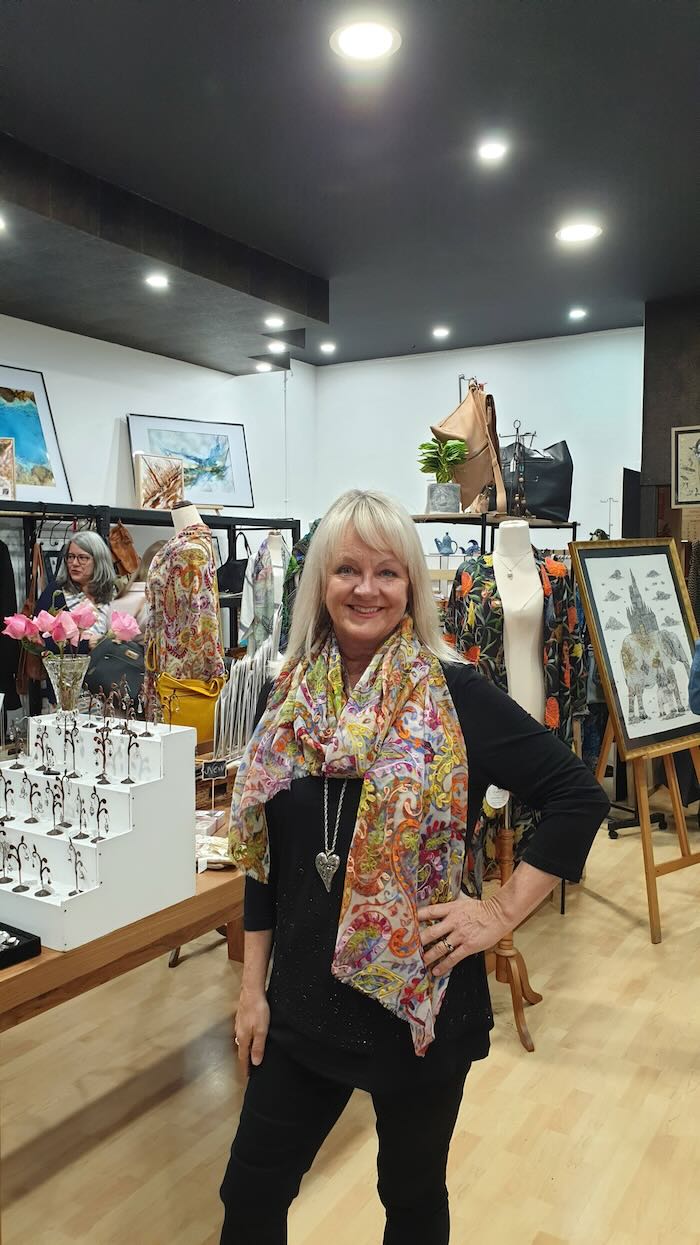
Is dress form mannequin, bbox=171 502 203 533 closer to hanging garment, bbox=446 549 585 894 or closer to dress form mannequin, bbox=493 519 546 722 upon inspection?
hanging garment, bbox=446 549 585 894

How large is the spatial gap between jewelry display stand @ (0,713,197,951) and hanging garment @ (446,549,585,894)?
4.55 feet

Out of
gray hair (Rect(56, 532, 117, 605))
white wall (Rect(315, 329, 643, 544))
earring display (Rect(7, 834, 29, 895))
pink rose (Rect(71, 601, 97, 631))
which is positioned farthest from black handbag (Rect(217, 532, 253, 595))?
earring display (Rect(7, 834, 29, 895))

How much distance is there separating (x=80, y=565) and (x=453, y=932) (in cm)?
350

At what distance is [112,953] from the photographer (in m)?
1.75

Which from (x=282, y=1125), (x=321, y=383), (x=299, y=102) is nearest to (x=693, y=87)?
(x=299, y=102)

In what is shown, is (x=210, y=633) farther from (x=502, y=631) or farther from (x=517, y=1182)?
(x=517, y=1182)

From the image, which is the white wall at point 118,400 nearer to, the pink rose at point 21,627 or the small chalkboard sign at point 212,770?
the pink rose at point 21,627

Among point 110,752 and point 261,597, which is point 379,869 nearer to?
point 110,752

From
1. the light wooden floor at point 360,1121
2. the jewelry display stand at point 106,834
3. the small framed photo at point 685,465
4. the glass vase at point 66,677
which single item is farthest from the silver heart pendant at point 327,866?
the small framed photo at point 685,465

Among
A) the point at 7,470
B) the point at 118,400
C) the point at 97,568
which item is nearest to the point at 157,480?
the point at 118,400

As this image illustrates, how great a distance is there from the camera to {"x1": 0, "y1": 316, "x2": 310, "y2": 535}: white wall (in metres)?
5.75

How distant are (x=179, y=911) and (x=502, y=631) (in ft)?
5.21

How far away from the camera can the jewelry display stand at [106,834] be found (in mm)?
1690

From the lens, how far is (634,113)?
322cm
